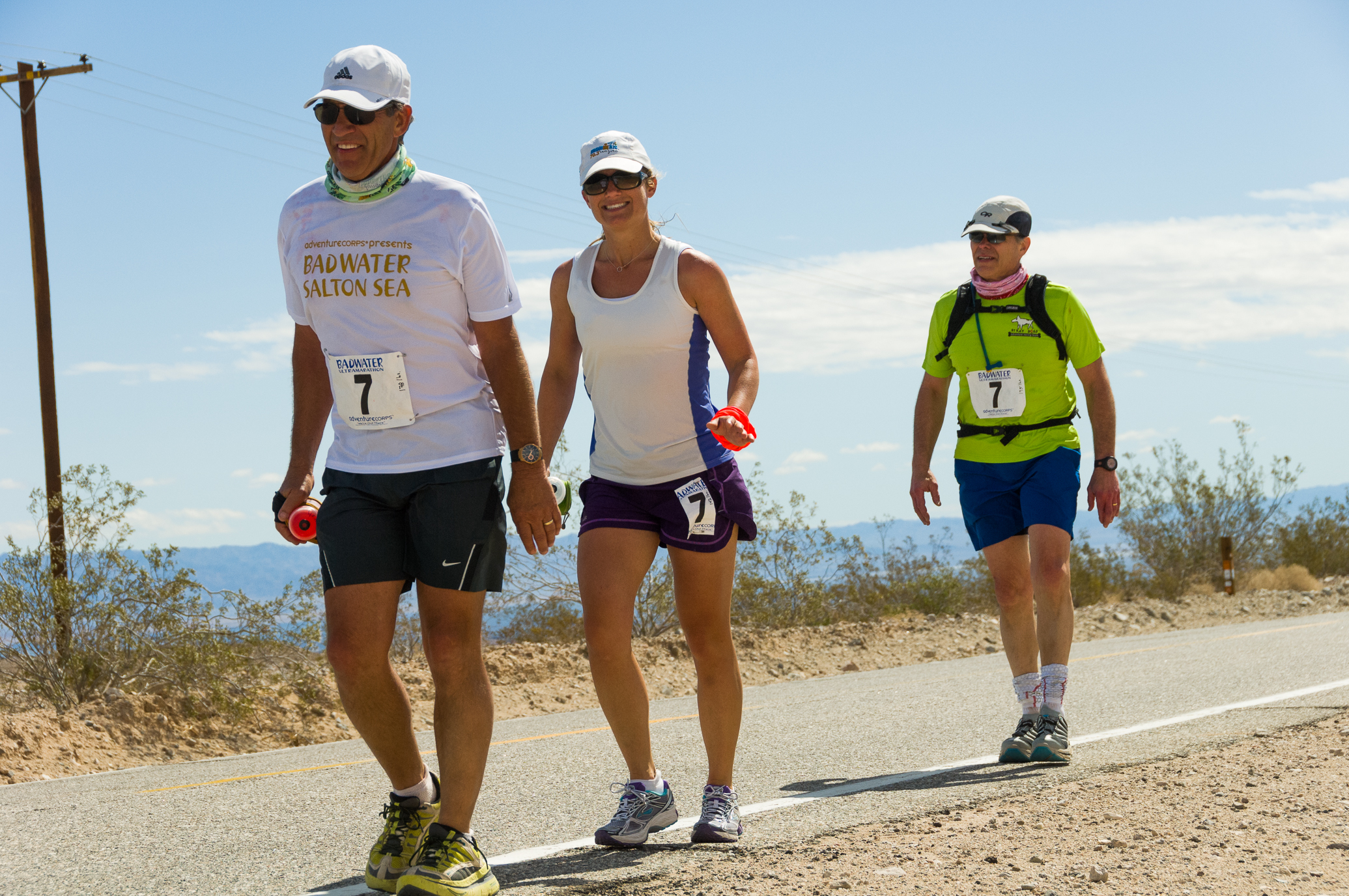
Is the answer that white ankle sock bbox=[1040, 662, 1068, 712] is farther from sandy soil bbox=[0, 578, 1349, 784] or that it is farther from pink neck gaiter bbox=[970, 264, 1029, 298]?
sandy soil bbox=[0, 578, 1349, 784]

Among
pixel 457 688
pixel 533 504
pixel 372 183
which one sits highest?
pixel 372 183

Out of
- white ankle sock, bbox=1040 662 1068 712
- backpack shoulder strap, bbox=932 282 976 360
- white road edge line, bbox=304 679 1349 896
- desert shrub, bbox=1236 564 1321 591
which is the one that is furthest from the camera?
desert shrub, bbox=1236 564 1321 591

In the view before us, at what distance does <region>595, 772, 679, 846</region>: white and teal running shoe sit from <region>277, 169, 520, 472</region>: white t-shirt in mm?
1259

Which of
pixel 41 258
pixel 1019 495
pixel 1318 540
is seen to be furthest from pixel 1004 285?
pixel 1318 540

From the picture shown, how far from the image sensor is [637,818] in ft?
13.4

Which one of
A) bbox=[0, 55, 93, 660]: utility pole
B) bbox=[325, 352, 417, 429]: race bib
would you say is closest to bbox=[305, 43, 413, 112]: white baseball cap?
bbox=[325, 352, 417, 429]: race bib

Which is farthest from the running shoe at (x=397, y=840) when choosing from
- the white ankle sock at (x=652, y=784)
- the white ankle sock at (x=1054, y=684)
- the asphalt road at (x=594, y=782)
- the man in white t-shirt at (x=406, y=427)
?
the white ankle sock at (x=1054, y=684)

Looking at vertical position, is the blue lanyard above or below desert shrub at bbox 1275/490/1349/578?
above

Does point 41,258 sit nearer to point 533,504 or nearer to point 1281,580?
point 533,504

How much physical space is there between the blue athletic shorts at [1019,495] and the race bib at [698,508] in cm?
222

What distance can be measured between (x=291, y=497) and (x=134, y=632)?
6861 mm

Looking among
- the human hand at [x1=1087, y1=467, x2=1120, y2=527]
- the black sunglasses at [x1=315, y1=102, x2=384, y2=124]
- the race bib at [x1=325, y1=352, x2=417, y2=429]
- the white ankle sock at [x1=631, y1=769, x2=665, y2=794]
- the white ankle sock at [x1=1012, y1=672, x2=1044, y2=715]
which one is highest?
the black sunglasses at [x1=315, y1=102, x2=384, y2=124]

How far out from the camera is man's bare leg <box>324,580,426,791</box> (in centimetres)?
354

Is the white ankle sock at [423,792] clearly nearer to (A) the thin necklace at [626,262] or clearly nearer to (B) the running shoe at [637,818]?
(B) the running shoe at [637,818]
